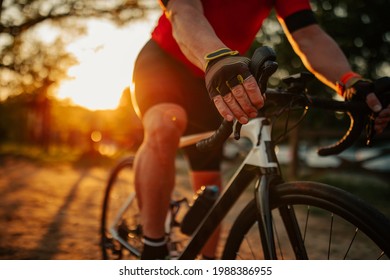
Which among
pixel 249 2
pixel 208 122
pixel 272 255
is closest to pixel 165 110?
pixel 208 122

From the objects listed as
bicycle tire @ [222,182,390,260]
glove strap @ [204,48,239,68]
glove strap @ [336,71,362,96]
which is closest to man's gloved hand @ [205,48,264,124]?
glove strap @ [204,48,239,68]

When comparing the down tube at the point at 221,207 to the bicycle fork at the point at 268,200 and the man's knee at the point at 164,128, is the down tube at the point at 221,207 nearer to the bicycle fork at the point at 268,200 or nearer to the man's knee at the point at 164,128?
the bicycle fork at the point at 268,200

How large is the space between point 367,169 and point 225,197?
17.2 ft

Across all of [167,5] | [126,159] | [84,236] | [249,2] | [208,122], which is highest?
[249,2]

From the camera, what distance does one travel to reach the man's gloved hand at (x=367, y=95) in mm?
1125

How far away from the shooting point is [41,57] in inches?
442

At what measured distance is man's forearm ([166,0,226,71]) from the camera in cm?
94

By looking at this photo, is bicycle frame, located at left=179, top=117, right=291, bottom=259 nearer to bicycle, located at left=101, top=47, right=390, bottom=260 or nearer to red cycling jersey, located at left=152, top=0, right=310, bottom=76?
bicycle, located at left=101, top=47, right=390, bottom=260

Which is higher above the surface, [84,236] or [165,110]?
[165,110]

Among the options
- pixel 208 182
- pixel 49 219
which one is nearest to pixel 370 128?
pixel 208 182

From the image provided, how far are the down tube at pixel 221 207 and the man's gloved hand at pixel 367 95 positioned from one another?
0.41 m

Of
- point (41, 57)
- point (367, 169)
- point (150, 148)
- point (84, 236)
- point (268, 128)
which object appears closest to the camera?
point (268, 128)

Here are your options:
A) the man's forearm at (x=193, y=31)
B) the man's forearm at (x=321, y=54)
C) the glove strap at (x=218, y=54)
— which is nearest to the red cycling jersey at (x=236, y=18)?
the man's forearm at (x=321, y=54)
